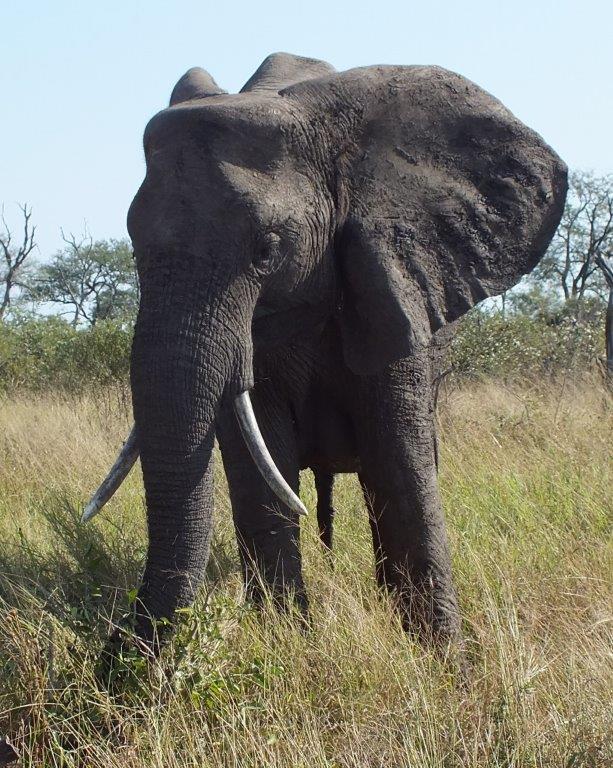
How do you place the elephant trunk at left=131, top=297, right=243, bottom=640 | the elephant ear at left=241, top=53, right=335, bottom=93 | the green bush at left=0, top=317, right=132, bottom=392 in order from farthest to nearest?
the green bush at left=0, top=317, right=132, bottom=392 → the elephant ear at left=241, top=53, right=335, bottom=93 → the elephant trunk at left=131, top=297, right=243, bottom=640

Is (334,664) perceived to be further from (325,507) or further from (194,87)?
(194,87)

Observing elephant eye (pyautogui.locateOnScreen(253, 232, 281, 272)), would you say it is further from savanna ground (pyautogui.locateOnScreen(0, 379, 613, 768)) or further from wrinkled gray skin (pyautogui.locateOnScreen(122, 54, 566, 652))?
savanna ground (pyautogui.locateOnScreen(0, 379, 613, 768))

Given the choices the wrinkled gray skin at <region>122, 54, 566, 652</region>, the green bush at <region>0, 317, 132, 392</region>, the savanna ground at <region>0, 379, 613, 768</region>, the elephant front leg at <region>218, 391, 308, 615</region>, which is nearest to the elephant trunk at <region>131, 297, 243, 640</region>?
the wrinkled gray skin at <region>122, 54, 566, 652</region>

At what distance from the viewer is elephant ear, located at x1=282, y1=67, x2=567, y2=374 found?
3.99 m

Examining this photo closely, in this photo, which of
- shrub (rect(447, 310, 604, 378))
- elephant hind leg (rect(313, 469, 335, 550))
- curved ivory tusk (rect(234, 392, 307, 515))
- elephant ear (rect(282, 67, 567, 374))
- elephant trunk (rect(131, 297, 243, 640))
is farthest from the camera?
shrub (rect(447, 310, 604, 378))

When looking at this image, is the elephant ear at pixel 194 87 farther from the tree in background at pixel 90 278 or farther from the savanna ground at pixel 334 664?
the tree in background at pixel 90 278

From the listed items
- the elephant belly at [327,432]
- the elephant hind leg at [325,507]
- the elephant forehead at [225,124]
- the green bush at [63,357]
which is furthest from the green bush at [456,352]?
the elephant forehead at [225,124]

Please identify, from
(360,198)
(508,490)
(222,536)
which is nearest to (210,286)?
(360,198)

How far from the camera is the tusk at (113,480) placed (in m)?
3.61

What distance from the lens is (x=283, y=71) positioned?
434 cm

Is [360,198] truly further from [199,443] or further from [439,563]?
[439,563]

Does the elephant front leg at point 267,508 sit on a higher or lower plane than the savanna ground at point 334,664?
higher

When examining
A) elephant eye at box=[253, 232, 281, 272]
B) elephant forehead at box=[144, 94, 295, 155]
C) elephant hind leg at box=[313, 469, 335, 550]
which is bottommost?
elephant hind leg at box=[313, 469, 335, 550]

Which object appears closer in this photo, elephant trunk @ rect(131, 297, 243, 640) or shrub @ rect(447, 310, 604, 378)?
elephant trunk @ rect(131, 297, 243, 640)
